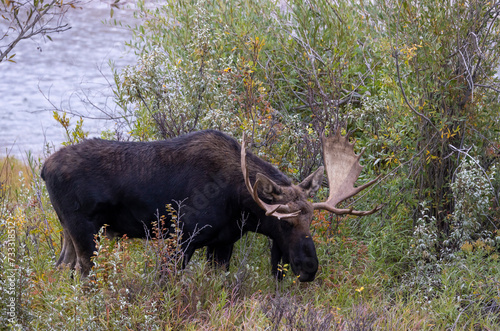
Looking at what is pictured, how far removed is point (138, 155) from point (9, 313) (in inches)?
71.7

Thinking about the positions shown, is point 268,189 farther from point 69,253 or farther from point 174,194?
point 69,253

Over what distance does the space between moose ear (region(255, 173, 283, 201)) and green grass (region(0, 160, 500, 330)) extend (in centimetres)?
57

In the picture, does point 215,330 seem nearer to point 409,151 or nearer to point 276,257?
point 276,257

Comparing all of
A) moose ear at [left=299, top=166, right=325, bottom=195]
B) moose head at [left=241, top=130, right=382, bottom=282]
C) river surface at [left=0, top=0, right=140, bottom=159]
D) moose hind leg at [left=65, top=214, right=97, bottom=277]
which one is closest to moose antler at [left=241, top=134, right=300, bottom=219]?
moose head at [left=241, top=130, right=382, bottom=282]

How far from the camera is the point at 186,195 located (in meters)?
6.21

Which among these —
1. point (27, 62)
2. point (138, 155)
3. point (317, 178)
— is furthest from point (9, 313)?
point (27, 62)

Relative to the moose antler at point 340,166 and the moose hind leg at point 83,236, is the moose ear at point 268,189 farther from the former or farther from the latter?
the moose hind leg at point 83,236

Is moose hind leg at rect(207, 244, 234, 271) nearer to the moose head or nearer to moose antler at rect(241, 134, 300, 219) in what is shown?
the moose head

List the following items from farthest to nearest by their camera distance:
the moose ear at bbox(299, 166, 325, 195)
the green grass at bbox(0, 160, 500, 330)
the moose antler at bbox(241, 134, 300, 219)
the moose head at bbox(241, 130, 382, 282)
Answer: the moose ear at bbox(299, 166, 325, 195), the moose head at bbox(241, 130, 382, 282), the moose antler at bbox(241, 134, 300, 219), the green grass at bbox(0, 160, 500, 330)

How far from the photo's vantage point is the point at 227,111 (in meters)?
7.94

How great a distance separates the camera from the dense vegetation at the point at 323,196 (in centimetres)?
546

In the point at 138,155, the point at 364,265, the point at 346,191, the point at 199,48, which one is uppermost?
the point at 199,48

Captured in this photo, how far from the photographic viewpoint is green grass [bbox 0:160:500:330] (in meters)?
5.27

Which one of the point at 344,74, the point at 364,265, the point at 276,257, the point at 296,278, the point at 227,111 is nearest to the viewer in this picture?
the point at 296,278
